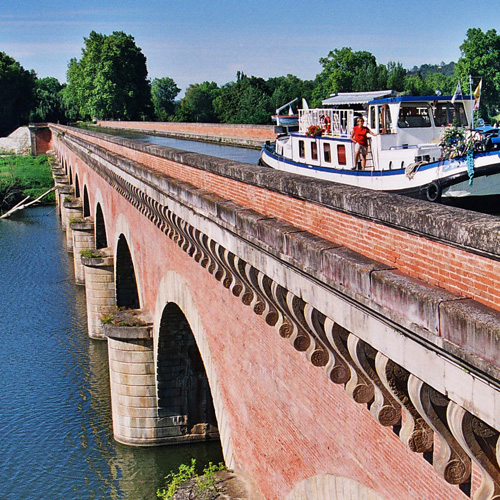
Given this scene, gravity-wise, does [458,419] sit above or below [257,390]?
above

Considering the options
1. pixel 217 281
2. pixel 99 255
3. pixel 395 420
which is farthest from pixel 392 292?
pixel 99 255

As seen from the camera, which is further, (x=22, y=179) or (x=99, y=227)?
(x=22, y=179)

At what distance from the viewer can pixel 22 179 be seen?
68.8m

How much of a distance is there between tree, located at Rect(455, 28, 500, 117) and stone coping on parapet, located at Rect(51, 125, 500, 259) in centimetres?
6971

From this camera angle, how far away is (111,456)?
17859 millimetres

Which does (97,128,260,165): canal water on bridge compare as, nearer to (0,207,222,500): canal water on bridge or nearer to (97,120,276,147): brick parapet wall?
(97,120,276,147): brick parapet wall

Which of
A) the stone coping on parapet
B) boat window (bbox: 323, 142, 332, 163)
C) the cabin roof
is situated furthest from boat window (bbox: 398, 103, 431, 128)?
the stone coping on parapet

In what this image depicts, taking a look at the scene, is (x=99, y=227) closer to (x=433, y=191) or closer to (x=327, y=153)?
(x=327, y=153)

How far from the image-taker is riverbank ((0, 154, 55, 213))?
62031 mm

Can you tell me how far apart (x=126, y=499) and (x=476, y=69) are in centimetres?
6739

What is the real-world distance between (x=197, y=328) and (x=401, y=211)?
288 inches

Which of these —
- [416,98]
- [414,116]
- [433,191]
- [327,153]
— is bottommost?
[433,191]

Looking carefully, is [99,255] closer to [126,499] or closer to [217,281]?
[126,499]

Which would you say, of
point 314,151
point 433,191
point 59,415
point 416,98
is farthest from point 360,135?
point 59,415
